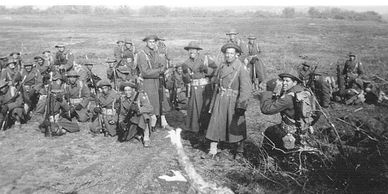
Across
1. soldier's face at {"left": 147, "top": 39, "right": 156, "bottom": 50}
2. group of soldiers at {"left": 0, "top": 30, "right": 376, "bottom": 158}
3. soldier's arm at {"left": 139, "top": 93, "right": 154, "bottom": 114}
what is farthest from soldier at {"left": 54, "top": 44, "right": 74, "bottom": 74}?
soldier's arm at {"left": 139, "top": 93, "right": 154, "bottom": 114}

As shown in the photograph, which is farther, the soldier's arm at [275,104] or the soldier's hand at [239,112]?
the soldier's hand at [239,112]

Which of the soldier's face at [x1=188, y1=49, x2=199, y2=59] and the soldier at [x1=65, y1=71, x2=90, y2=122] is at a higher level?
the soldier's face at [x1=188, y1=49, x2=199, y2=59]

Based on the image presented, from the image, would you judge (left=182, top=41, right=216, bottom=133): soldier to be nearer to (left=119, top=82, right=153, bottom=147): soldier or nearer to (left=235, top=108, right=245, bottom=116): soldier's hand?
(left=119, top=82, right=153, bottom=147): soldier

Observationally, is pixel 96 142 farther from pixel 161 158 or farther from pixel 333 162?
pixel 333 162

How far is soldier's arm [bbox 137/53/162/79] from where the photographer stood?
319 inches

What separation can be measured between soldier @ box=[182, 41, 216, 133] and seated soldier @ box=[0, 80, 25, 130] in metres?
4.41

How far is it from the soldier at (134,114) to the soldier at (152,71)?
1.37ft

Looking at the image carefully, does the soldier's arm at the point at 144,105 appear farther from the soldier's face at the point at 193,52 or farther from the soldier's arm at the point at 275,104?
the soldier's arm at the point at 275,104

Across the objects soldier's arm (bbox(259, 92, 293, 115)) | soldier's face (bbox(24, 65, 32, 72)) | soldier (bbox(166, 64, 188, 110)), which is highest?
soldier's arm (bbox(259, 92, 293, 115))

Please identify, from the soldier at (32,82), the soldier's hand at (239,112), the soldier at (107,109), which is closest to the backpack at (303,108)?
the soldier's hand at (239,112)

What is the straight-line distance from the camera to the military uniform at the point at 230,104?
6.50 metres

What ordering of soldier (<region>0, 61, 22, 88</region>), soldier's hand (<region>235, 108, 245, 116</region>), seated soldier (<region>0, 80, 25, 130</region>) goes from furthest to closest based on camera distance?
soldier (<region>0, 61, 22, 88</region>) → seated soldier (<region>0, 80, 25, 130</region>) → soldier's hand (<region>235, 108, 245, 116</region>)

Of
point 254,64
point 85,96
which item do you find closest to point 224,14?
point 254,64

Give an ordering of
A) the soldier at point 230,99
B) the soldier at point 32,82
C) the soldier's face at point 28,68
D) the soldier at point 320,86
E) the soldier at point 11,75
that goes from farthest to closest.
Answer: the soldier at point 320,86
the soldier's face at point 28,68
the soldier at point 32,82
the soldier at point 11,75
the soldier at point 230,99
